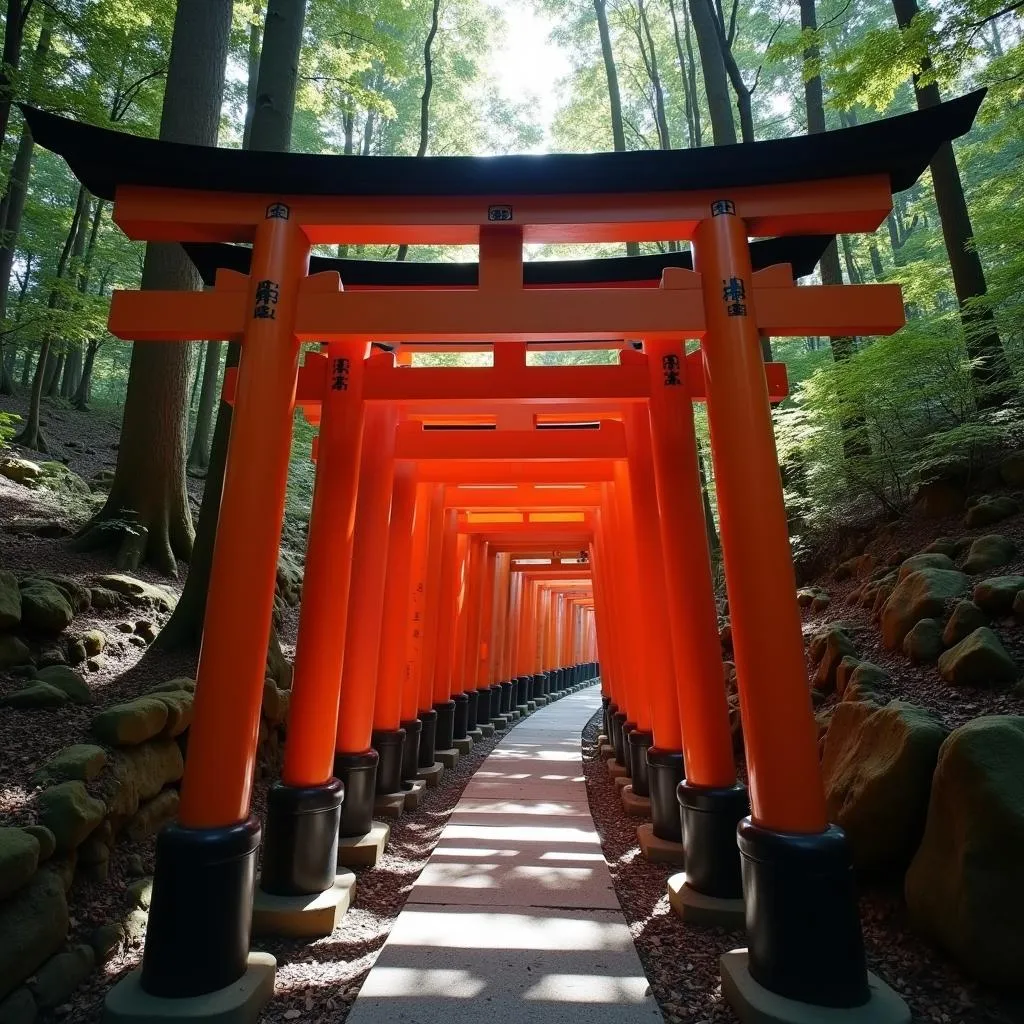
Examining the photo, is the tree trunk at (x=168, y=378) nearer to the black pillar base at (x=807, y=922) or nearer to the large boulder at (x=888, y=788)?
the black pillar base at (x=807, y=922)

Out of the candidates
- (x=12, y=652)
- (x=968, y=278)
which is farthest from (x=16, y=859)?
(x=968, y=278)

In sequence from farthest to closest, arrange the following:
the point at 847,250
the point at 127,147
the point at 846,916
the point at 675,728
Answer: the point at 847,250 < the point at 675,728 < the point at 127,147 < the point at 846,916

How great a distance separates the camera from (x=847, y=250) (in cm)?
1639

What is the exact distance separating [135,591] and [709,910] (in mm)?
5258

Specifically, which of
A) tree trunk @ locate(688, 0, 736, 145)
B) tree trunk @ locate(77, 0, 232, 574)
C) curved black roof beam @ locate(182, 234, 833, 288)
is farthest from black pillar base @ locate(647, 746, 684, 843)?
tree trunk @ locate(688, 0, 736, 145)

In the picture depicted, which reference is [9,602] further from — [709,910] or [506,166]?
[709,910]

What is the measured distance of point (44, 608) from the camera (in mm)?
4316

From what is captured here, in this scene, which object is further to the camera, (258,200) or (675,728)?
(675,728)

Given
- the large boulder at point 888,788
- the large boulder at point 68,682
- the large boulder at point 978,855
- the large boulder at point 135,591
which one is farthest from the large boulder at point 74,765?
the large boulder at point 978,855

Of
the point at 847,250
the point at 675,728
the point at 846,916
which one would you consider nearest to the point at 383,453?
the point at 675,728

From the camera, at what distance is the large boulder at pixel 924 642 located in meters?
4.05

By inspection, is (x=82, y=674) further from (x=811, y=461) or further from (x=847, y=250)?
(x=847, y=250)

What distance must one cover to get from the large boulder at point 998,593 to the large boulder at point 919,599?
0.96 ft

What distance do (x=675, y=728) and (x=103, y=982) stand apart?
3.91 m
